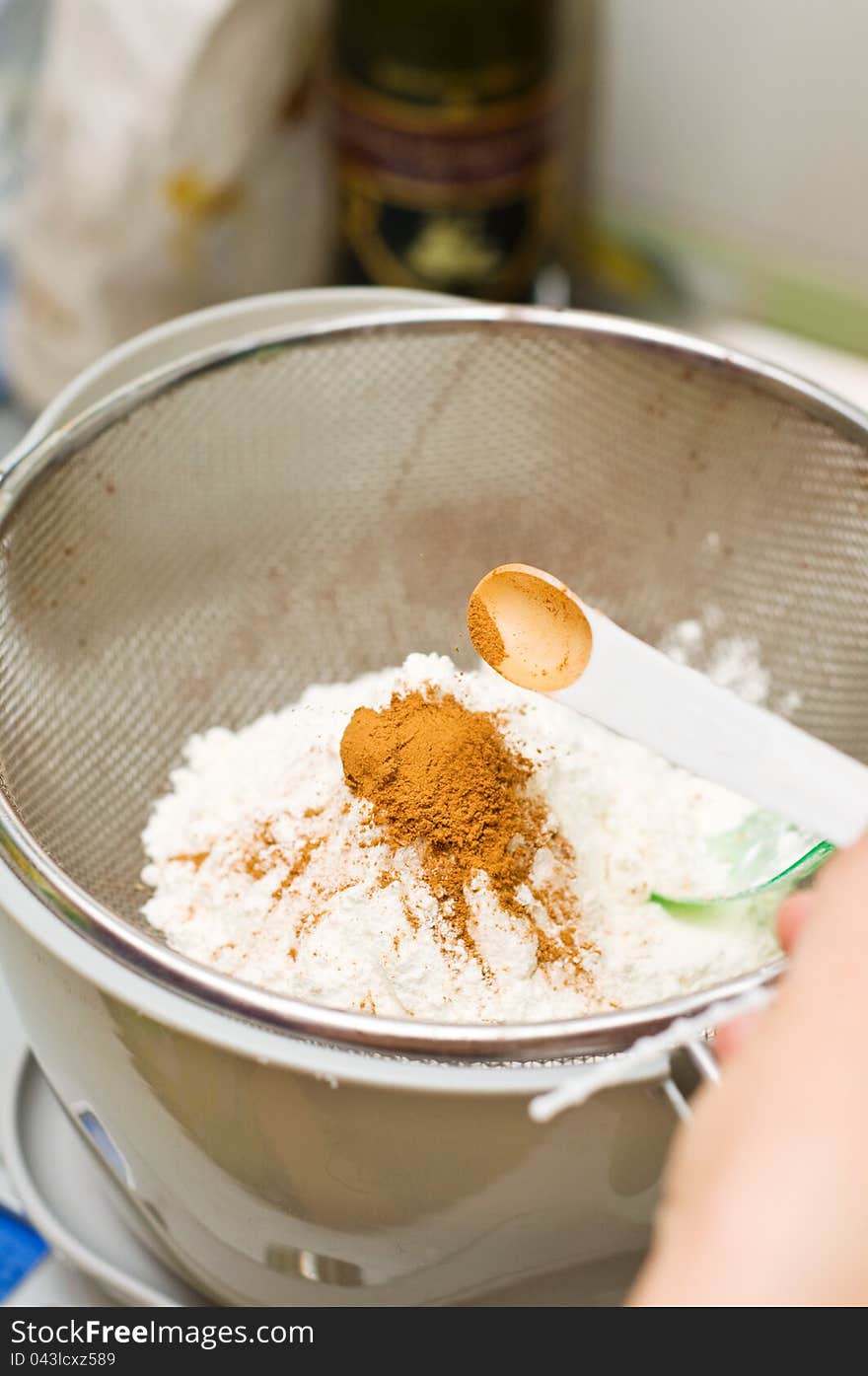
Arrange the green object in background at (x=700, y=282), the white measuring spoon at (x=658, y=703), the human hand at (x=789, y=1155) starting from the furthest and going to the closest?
the green object in background at (x=700, y=282), the white measuring spoon at (x=658, y=703), the human hand at (x=789, y=1155)

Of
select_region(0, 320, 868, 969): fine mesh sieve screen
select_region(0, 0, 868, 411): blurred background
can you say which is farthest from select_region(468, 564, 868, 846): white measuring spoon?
select_region(0, 0, 868, 411): blurred background

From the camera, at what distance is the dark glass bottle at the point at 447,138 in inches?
34.4

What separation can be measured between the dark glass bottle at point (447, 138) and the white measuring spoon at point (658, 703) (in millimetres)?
534

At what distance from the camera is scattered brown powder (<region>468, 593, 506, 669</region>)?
0.47 meters

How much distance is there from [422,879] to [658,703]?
0.34ft

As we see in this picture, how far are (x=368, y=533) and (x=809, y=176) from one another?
49cm

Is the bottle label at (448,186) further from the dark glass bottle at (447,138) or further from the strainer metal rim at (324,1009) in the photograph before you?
the strainer metal rim at (324,1009)

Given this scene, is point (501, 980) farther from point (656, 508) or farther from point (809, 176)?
point (809, 176)

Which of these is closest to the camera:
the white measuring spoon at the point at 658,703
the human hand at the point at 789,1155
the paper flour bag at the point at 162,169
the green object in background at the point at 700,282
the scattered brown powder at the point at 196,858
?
the human hand at the point at 789,1155

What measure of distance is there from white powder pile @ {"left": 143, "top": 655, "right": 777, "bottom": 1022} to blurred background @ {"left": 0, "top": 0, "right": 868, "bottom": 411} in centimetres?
45

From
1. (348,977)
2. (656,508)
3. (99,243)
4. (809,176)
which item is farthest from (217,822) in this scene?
(809,176)

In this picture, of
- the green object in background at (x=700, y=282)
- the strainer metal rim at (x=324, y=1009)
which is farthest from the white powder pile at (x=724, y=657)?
the green object in background at (x=700, y=282)

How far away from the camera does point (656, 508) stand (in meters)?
0.66

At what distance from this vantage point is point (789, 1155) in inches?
11.2
